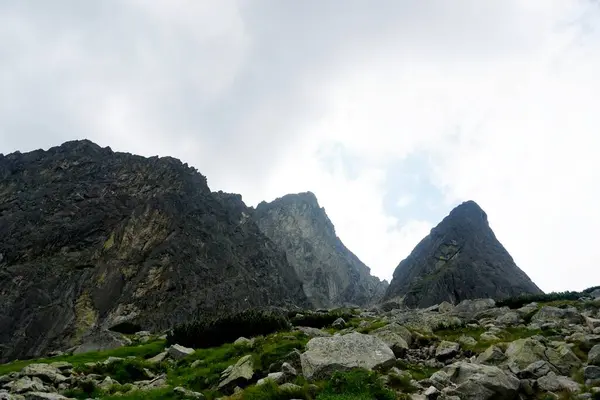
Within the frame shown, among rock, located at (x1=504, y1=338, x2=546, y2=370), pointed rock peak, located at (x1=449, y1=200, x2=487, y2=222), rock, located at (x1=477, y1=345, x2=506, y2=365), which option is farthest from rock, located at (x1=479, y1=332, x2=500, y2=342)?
pointed rock peak, located at (x1=449, y1=200, x2=487, y2=222)

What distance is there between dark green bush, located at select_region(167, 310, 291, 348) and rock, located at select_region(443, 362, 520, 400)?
1773 centimetres

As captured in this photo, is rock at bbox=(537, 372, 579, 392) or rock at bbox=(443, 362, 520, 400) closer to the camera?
rock at bbox=(443, 362, 520, 400)

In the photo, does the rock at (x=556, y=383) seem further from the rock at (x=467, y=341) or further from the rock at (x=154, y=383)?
the rock at (x=154, y=383)

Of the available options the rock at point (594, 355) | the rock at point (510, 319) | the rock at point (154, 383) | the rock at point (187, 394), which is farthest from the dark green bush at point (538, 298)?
the rock at point (187, 394)

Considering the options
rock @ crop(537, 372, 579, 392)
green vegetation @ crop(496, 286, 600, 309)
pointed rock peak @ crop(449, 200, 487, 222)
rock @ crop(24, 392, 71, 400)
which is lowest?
rock @ crop(24, 392, 71, 400)

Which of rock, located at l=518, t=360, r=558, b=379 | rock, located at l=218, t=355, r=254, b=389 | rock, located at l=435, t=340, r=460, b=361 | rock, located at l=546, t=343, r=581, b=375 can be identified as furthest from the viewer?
rock, located at l=435, t=340, r=460, b=361

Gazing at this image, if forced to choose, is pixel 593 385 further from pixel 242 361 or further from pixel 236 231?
pixel 236 231

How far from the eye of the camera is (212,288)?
8412 centimetres

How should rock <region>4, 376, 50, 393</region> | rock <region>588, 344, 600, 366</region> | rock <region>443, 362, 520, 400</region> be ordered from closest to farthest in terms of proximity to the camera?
rock <region>443, 362, 520, 400</region> < rock <region>588, 344, 600, 366</region> < rock <region>4, 376, 50, 393</region>

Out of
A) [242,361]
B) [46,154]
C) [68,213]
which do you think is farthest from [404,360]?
[46,154]

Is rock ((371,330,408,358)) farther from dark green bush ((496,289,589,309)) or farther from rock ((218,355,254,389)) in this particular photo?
dark green bush ((496,289,589,309))

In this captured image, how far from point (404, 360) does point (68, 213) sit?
98724 millimetres

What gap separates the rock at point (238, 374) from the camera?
51.7 ft

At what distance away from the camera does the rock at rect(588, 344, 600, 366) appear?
13.6 meters
